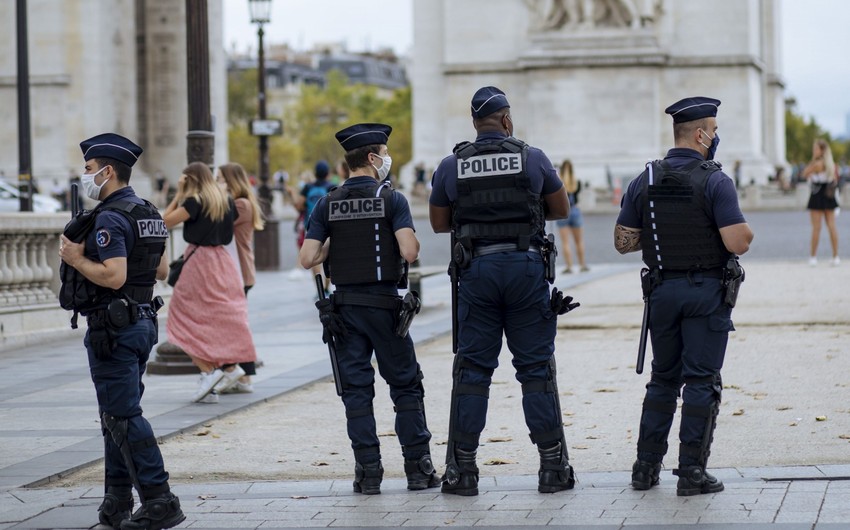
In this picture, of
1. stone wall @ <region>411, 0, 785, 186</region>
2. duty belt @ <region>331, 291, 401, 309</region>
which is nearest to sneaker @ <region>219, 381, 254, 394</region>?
duty belt @ <region>331, 291, 401, 309</region>

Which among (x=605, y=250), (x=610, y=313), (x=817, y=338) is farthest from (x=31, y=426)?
(x=605, y=250)

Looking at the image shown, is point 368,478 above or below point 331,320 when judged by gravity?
below

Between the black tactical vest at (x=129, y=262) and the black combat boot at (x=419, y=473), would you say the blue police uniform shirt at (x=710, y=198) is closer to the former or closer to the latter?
the black combat boot at (x=419, y=473)

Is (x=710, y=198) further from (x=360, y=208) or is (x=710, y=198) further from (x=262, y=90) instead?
(x=262, y=90)

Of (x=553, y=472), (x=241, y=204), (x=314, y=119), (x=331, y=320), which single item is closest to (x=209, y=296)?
(x=241, y=204)

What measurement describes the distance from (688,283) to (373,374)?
1.53 metres

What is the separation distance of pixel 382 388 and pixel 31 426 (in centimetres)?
267

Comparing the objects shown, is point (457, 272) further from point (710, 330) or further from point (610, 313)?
point (610, 313)

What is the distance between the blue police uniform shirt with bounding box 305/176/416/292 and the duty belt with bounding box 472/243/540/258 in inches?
13.8

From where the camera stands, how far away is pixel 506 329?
7.37 m

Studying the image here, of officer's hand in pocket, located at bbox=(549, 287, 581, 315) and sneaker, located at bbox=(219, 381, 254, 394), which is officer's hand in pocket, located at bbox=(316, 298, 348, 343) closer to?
officer's hand in pocket, located at bbox=(549, 287, 581, 315)

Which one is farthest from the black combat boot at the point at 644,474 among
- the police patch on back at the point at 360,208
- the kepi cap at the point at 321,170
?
the kepi cap at the point at 321,170

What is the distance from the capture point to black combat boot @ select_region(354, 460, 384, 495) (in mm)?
7332

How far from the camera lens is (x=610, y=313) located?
16.3 metres
